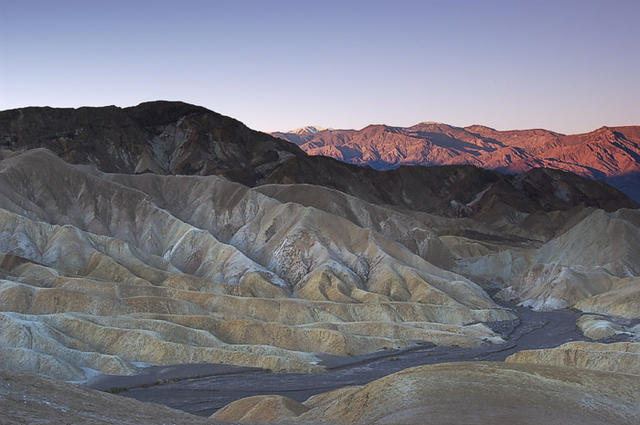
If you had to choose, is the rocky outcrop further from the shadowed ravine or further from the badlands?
the shadowed ravine

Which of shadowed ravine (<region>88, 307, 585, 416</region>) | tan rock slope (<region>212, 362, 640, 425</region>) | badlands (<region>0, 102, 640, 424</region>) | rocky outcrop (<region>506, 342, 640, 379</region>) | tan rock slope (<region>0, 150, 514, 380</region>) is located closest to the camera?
tan rock slope (<region>212, 362, 640, 425</region>)

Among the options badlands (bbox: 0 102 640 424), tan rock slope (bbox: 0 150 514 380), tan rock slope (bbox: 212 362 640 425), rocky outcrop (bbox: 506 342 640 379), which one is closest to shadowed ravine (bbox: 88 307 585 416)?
badlands (bbox: 0 102 640 424)

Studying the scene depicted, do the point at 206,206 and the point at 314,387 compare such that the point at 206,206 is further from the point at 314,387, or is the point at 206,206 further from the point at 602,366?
the point at 602,366

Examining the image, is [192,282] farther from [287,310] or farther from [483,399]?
[483,399]

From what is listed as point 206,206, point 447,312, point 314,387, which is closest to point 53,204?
point 206,206

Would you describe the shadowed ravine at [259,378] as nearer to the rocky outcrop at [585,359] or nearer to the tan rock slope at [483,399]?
the rocky outcrop at [585,359]

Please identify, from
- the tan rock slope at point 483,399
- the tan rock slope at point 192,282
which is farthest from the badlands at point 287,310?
the tan rock slope at point 192,282
